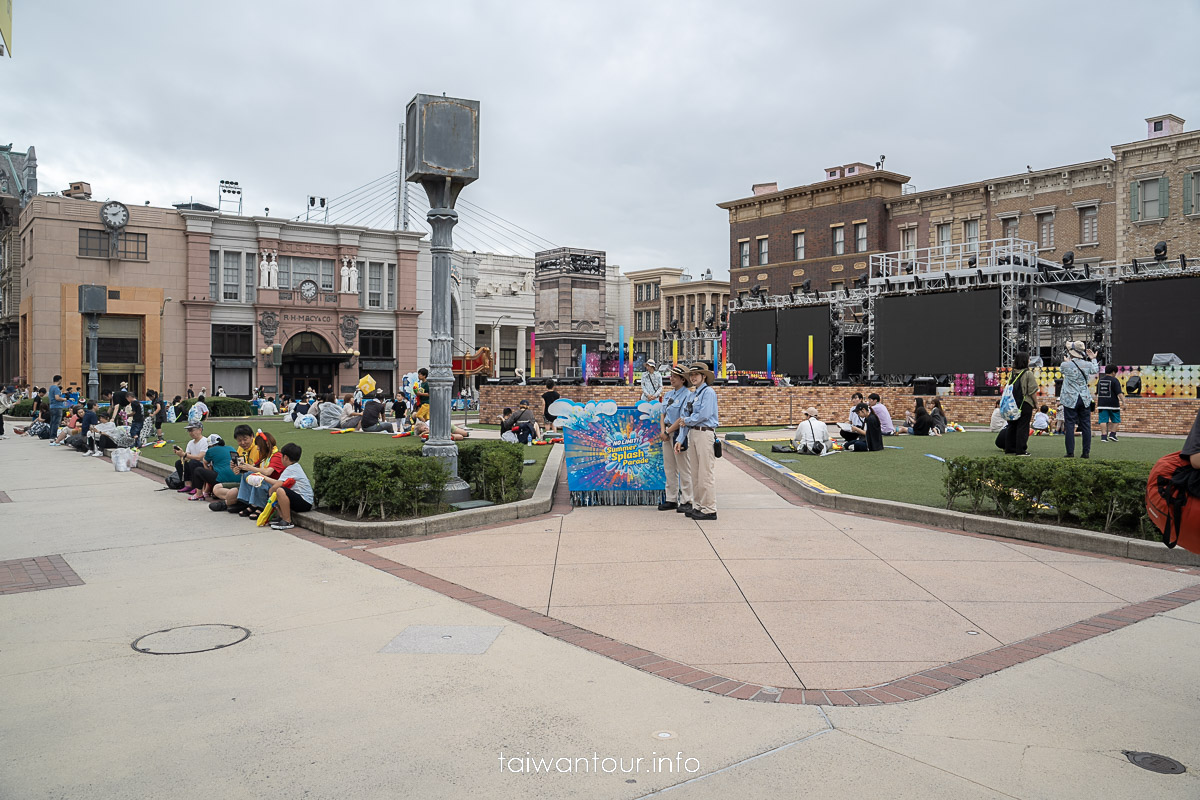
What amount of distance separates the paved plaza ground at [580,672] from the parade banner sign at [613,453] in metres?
2.26

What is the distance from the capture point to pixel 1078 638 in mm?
5445

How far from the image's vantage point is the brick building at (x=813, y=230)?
5262cm

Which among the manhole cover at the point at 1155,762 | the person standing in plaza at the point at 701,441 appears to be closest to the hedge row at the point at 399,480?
the person standing in plaza at the point at 701,441

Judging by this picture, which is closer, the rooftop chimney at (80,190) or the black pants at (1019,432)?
the black pants at (1019,432)

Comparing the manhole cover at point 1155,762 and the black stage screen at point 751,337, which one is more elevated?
the black stage screen at point 751,337

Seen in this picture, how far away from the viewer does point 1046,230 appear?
148ft

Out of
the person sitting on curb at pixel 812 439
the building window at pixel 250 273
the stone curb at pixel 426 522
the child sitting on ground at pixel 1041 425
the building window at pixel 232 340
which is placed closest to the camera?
the stone curb at pixel 426 522

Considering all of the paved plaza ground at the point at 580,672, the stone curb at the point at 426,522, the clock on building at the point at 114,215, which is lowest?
the paved plaza ground at the point at 580,672

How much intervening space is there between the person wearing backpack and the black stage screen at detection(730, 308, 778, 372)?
32.7 meters

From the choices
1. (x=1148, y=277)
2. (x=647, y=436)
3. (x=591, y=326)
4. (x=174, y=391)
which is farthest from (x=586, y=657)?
(x=591, y=326)

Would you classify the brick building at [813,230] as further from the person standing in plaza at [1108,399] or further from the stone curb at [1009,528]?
the stone curb at [1009,528]

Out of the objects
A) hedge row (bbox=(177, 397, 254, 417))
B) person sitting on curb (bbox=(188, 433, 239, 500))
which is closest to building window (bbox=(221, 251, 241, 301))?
hedge row (bbox=(177, 397, 254, 417))

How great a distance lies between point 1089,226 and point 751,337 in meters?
17.9

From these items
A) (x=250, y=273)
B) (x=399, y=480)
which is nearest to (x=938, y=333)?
(x=399, y=480)
